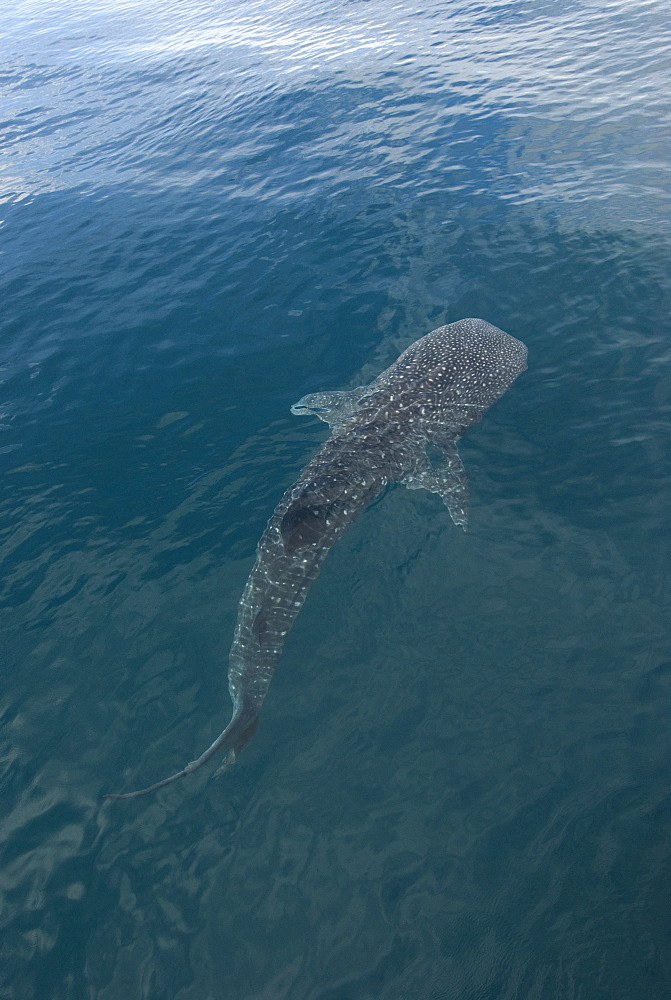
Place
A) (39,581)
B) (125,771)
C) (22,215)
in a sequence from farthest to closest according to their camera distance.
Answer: (22,215) → (39,581) → (125,771)

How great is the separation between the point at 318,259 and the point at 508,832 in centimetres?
1517

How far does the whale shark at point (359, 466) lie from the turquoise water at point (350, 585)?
42 cm

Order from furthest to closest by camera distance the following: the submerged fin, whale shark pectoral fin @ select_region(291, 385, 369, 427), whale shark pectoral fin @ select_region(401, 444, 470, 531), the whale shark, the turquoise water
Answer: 1. whale shark pectoral fin @ select_region(291, 385, 369, 427)
2. whale shark pectoral fin @ select_region(401, 444, 470, 531)
3. the whale shark
4. the submerged fin
5. the turquoise water

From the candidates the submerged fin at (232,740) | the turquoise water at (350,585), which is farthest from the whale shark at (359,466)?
the turquoise water at (350,585)

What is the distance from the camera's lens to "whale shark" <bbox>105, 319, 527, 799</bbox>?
32.1 feet

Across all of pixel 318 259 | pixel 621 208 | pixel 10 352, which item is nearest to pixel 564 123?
pixel 621 208

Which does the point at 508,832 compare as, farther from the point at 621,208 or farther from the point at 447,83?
the point at 447,83

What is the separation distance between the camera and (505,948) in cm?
722

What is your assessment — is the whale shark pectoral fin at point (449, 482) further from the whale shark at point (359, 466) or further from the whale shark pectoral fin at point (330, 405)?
the whale shark pectoral fin at point (330, 405)

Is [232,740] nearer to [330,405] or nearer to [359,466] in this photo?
[359,466]

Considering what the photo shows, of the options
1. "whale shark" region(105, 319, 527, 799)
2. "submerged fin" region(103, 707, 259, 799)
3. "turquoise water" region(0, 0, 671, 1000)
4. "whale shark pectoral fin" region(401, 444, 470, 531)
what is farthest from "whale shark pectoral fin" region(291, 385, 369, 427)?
"submerged fin" region(103, 707, 259, 799)

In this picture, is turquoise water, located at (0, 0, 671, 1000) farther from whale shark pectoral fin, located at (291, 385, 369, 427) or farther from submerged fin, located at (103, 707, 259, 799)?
whale shark pectoral fin, located at (291, 385, 369, 427)

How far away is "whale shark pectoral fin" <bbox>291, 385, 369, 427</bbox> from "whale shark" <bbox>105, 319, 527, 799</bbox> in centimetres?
2

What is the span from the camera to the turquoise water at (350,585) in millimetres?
7602
